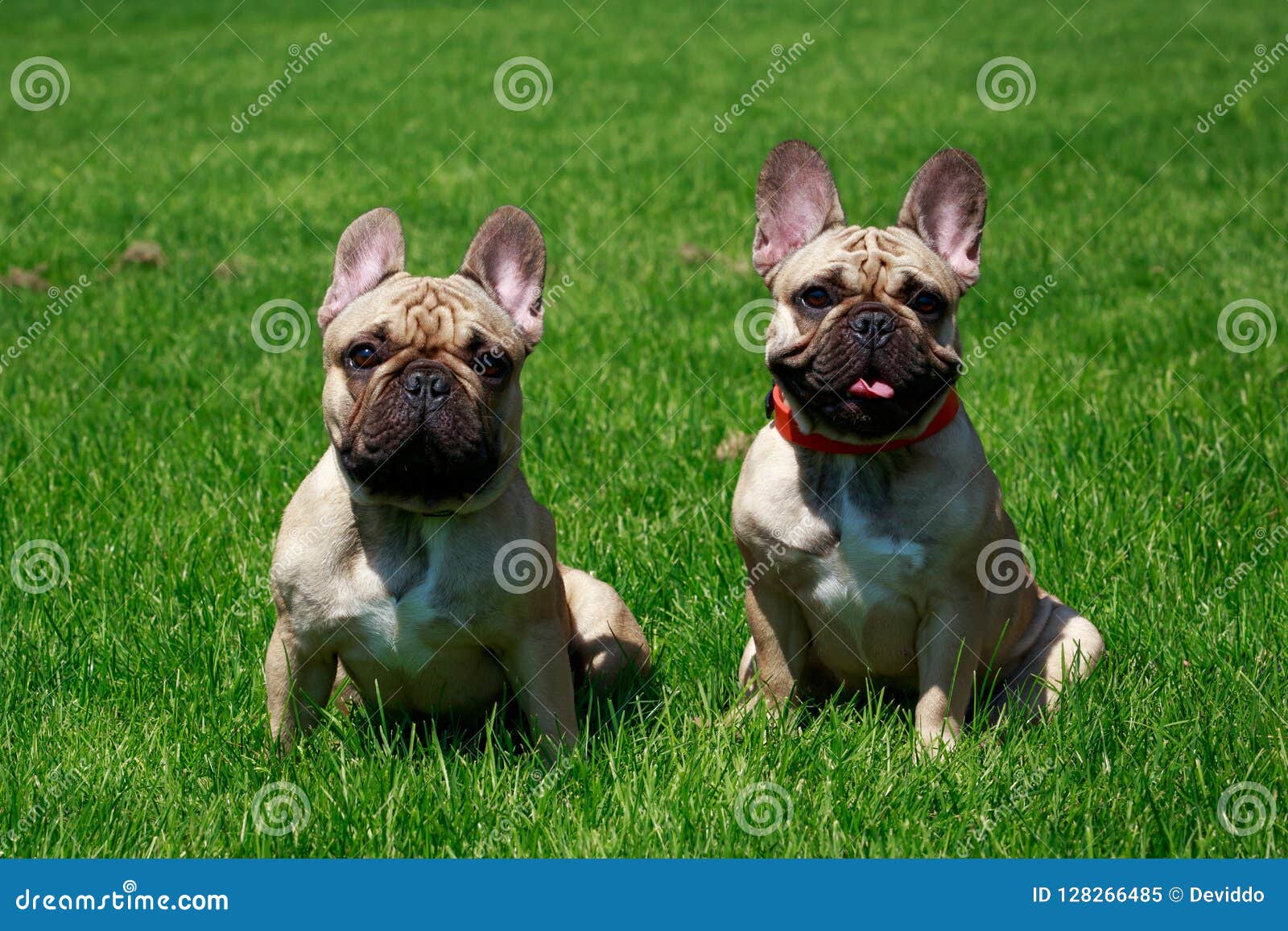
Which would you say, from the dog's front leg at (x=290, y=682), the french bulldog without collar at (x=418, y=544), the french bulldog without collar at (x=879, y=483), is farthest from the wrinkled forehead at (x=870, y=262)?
the dog's front leg at (x=290, y=682)

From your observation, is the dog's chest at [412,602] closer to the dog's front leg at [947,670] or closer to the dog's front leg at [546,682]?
the dog's front leg at [546,682]

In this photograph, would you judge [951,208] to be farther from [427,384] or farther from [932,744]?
[427,384]

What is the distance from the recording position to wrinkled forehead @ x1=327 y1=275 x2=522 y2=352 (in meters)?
3.92

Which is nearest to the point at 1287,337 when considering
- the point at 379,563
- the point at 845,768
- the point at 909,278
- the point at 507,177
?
the point at 909,278

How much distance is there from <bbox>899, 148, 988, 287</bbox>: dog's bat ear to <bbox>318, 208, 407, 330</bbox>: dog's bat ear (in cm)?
175

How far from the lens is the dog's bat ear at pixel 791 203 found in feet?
14.6

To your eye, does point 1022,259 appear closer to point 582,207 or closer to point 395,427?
point 582,207

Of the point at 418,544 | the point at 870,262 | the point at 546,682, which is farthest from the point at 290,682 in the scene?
the point at 870,262

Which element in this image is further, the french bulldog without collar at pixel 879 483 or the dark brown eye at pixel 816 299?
the dark brown eye at pixel 816 299

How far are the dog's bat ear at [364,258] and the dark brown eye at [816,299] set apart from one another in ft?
4.36

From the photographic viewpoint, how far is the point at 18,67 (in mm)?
22688

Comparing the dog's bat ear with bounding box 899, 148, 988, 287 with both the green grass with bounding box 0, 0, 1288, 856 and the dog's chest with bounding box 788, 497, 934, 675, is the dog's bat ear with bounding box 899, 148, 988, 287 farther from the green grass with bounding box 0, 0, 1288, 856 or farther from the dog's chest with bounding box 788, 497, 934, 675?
the green grass with bounding box 0, 0, 1288, 856

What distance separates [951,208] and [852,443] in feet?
3.25

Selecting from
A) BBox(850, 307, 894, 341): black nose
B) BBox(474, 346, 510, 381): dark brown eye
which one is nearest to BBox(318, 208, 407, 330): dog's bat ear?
BBox(474, 346, 510, 381): dark brown eye
